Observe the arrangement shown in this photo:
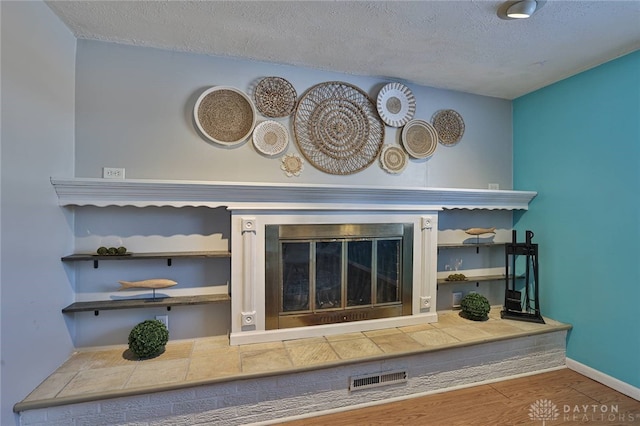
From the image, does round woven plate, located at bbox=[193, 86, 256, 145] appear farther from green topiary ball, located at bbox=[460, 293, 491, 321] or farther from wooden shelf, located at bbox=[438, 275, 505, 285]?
green topiary ball, located at bbox=[460, 293, 491, 321]

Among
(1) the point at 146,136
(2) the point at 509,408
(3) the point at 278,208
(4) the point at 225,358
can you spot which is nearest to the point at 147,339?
(4) the point at 225,358

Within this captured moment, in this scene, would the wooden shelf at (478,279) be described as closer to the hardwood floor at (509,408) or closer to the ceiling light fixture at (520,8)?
the hardwood floor at (509,408)

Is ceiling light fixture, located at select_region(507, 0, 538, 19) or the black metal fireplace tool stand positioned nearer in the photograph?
ceiling light fixture, located at select_region(507, 0, 538, 19)

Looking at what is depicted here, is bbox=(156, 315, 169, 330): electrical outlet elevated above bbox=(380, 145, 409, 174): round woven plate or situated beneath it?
situated beneath

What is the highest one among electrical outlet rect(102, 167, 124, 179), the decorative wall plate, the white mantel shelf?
the decorative wall plate

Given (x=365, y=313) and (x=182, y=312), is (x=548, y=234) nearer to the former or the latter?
(x=365, y=313)

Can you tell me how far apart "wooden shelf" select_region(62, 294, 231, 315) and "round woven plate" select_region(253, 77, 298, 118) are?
1392 millimetres

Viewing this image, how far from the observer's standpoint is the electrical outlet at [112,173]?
1.99m

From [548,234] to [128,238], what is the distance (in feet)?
11.0

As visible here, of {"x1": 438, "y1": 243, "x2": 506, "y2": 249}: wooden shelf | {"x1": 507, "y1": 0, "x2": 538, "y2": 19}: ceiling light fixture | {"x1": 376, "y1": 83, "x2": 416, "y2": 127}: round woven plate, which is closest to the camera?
{"x1": 507, "y1": 0, "x2": 538, "y2": 19}: ceiling light fixture

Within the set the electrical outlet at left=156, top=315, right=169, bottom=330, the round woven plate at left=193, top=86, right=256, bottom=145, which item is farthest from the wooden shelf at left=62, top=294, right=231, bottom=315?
the round woven plate at left=193, top=86, right=256, bottom=145

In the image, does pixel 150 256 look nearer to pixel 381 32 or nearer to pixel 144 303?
pixel 144 303

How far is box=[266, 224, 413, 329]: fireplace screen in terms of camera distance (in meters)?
2.23

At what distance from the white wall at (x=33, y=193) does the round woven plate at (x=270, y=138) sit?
117cm
